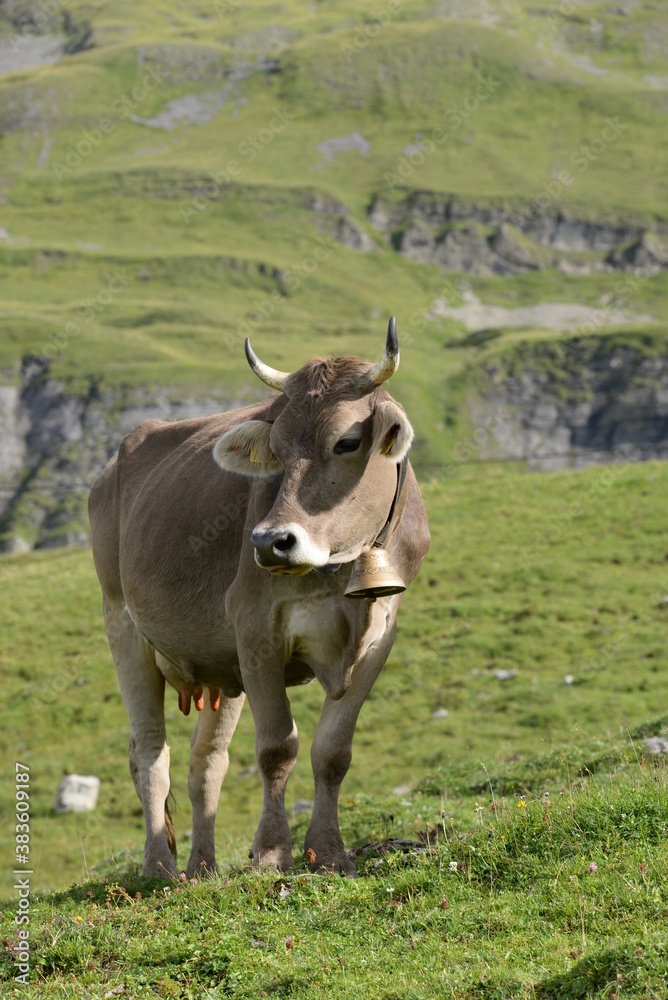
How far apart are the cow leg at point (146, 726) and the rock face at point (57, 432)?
514ft

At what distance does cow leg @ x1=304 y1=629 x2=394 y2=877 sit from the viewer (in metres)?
7.62

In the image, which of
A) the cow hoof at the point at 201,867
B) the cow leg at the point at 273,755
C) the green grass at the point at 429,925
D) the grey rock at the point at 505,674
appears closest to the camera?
the green grass at the point at 429,925

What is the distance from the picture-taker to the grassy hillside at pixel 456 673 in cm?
1739

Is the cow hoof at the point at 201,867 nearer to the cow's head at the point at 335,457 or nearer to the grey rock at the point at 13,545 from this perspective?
the cow's head at the point at 335,457

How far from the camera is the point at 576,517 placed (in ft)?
95.5

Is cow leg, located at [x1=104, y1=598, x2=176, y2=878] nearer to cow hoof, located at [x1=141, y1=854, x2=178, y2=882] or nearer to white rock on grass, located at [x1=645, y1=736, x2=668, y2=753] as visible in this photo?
cow hoof, located at [x1=141, y1=854, x2=178, y2=882]

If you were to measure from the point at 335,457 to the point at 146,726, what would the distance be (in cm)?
411

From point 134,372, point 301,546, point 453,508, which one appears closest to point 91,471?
point 134,372

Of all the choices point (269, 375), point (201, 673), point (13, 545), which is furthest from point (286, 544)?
point (13, 545)

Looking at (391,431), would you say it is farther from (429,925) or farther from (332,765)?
(429,925)

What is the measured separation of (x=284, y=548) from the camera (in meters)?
6.93

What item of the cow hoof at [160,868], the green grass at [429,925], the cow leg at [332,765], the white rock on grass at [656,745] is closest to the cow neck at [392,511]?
the cow leg at [332,765]

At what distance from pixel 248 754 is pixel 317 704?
1.88 meters

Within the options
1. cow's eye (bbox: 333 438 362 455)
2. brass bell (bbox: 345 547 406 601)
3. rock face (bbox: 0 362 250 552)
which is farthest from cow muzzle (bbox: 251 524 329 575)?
rock face (bbox: 0 362 250 552)
